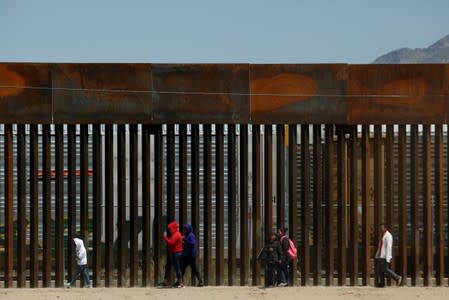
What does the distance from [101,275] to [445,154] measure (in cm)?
685

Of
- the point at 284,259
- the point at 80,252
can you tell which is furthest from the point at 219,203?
the point at 80,252

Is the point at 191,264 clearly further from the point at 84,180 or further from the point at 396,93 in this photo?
the point at 396,93

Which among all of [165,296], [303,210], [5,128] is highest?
[5,128]

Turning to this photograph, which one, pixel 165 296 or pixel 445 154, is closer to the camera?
pixel 165 296

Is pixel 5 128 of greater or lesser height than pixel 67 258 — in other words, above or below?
above

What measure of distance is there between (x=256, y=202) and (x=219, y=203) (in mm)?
687

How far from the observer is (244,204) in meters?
22.5

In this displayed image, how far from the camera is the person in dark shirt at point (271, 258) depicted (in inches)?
867

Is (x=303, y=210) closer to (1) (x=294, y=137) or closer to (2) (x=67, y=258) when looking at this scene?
(1) (x=294, y=137)

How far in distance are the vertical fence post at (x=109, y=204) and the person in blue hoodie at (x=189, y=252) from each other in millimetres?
1330

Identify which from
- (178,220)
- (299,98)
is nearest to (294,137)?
(299,98)

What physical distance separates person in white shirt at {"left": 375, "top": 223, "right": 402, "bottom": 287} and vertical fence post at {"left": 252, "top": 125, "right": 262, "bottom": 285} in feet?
7.30

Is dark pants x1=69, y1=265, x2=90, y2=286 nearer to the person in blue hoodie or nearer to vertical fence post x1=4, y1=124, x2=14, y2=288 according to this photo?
vertical fence post x1=4, y1=124, x2=14, y2=288

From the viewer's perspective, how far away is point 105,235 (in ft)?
73.5
